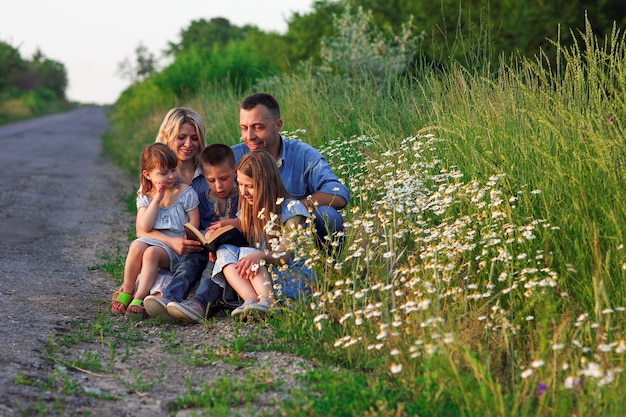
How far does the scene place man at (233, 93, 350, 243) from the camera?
613 cm

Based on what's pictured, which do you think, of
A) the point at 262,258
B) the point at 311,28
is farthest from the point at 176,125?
the point at 311,28

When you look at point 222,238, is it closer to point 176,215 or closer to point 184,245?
point 184,245

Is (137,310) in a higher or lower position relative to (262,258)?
lower

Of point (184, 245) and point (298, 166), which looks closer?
point (184, 245)

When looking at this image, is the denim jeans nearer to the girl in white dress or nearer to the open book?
the open book

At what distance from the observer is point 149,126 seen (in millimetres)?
19609

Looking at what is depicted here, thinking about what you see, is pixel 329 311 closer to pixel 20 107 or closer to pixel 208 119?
pixel 208 119

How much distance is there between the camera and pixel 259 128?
6312 millimetres

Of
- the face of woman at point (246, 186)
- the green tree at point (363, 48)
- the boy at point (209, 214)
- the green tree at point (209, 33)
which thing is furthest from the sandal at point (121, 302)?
the green tree at point (209, 33)

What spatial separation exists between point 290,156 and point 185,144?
872 mm

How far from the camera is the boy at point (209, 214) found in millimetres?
5527

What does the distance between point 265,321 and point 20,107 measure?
43442 millimetres

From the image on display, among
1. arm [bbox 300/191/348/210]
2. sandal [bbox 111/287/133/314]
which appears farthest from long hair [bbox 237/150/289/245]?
sandal [bbox 111/287/133/314]

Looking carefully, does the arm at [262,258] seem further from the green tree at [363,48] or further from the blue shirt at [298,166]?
the green tree at [363,48]
